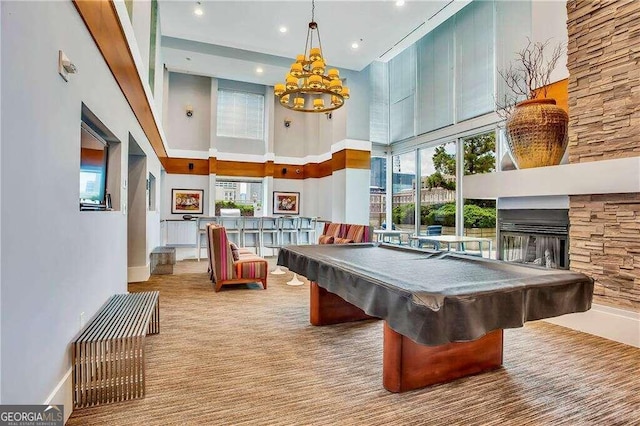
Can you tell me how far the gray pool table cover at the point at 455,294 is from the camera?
1.69m

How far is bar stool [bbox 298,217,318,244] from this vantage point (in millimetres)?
10281

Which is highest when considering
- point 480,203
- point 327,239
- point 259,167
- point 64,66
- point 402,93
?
point 402,93

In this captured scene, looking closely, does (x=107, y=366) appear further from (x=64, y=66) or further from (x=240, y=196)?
(x=240, y=196)

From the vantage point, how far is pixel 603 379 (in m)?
2.45

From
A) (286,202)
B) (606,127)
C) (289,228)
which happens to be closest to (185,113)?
(286,202)

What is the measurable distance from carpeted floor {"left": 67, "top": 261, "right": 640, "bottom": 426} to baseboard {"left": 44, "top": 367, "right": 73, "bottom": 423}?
7cm

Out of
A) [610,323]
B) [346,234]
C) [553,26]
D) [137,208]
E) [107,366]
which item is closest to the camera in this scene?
[107,366]

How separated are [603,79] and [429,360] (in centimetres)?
321

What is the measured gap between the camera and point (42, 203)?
1.74 meters

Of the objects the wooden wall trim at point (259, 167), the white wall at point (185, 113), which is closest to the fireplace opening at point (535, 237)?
the wooden wall trim at point (259, 167)

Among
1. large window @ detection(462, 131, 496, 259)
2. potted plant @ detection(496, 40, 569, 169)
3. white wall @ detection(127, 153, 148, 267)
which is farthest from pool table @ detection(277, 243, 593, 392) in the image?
large window @ detection(462, 131, 496, 259)

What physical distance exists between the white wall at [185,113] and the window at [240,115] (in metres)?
0.44

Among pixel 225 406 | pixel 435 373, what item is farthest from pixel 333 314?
pixel 225 406

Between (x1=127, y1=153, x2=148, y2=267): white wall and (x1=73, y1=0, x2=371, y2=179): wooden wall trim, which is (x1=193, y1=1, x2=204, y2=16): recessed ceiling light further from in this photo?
(x1=127, y1=153, x2=148, y2=267): white wall
